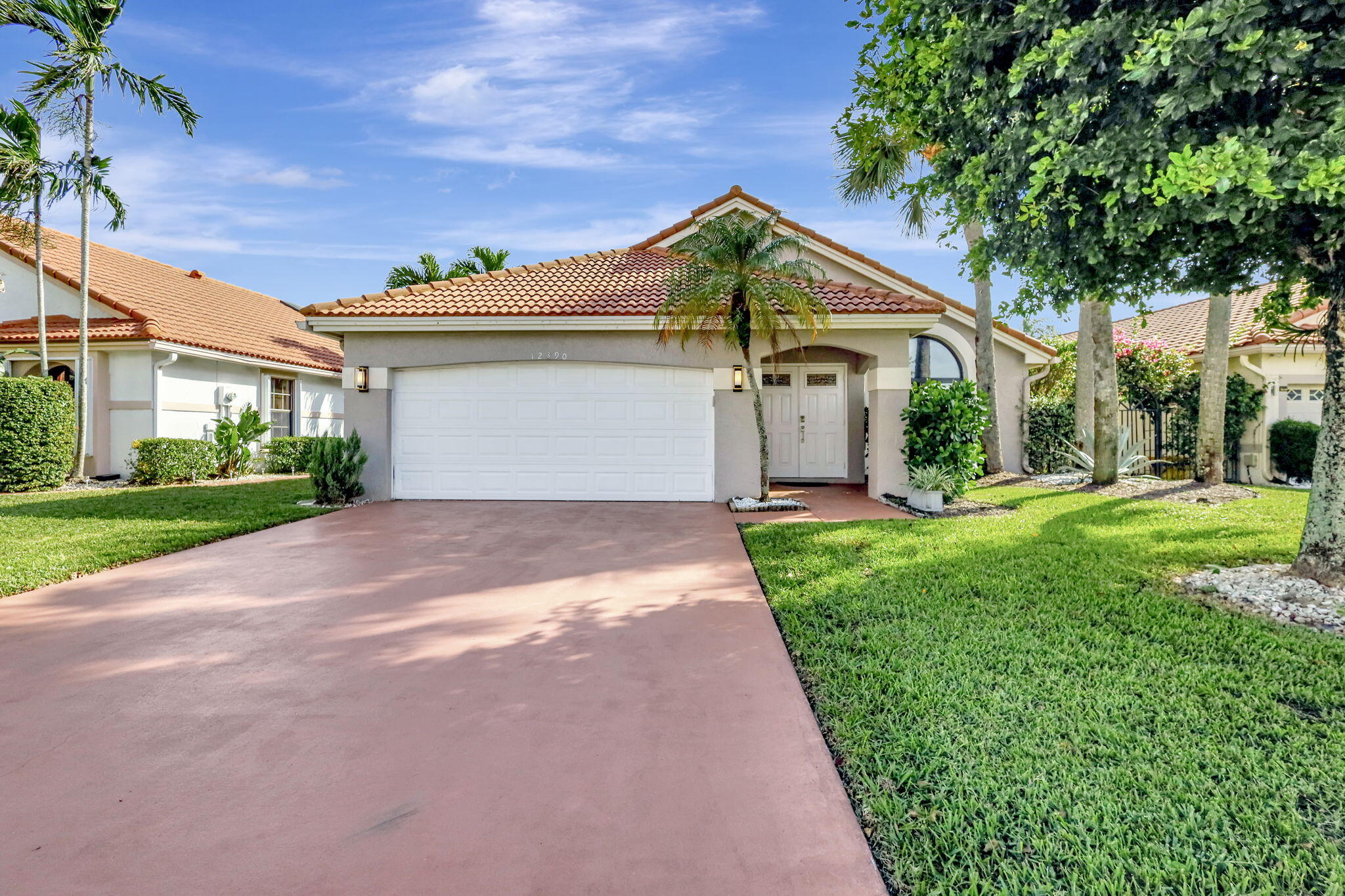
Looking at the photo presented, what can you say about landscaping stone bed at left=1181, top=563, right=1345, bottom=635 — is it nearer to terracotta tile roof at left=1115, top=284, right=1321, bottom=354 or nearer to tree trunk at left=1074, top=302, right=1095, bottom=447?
tree trunk at left=1074, top=302, right=1095, bottom=447

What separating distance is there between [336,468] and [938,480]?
9.70m

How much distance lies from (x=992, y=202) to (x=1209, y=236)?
1.64 m

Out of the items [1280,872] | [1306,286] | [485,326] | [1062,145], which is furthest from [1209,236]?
[485,326]

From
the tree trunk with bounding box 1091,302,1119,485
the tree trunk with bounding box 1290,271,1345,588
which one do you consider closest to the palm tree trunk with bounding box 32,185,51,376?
the tree trunk with bounding box 1290,271,1345,588

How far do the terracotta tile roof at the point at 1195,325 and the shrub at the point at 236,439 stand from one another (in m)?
20.1

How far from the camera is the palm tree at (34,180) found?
1262cm

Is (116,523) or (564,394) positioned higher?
(564,394)

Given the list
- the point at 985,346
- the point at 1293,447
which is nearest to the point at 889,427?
the point at 985,346

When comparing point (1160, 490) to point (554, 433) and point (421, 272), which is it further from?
point (421, 272)

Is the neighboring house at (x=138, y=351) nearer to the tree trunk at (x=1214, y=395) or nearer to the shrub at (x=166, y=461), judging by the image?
the shrub at (x=166, y=461)

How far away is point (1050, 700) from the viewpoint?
3357 mm

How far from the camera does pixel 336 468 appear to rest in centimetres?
1054

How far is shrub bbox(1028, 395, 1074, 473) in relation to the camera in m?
15.1

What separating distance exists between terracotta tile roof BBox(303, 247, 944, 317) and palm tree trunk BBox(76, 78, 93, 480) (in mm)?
6334
